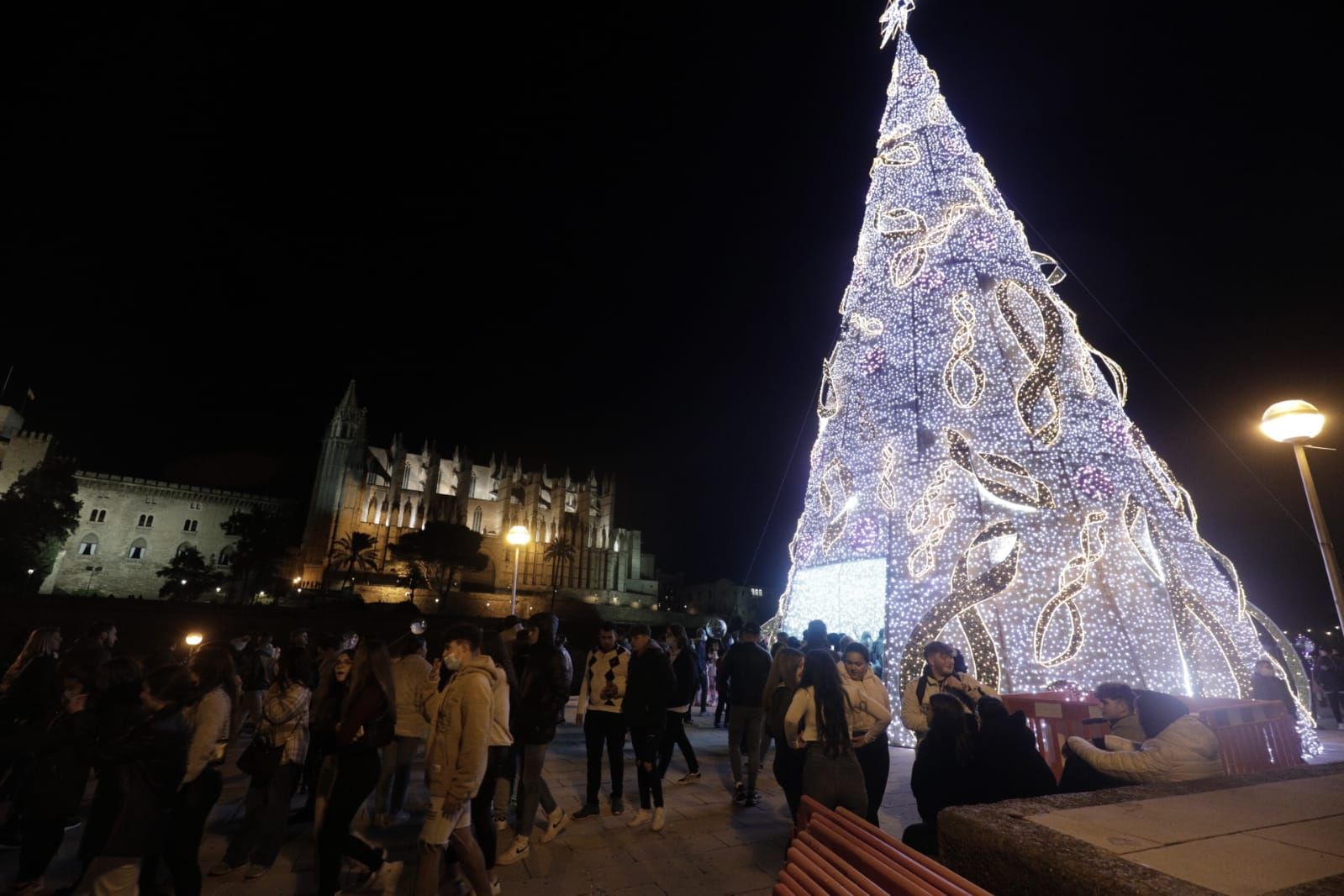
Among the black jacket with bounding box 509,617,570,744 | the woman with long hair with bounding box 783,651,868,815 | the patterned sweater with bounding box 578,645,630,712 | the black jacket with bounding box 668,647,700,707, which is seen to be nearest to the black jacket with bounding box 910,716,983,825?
the woman with long hair with bounding box 783,651,868,815

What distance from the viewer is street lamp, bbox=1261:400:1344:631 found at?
4906 millimetres

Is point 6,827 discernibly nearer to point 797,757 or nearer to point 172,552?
point 797,757

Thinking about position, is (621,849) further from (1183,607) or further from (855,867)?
(1183,607)

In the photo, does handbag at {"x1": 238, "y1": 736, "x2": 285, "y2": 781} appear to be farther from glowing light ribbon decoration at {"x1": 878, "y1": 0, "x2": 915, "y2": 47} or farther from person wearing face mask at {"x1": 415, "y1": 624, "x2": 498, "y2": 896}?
glowing light ribbon decoration at {"x1": 878, "y1": 0, "x2": 915, "y2": 47}

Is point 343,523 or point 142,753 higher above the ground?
point 343,523

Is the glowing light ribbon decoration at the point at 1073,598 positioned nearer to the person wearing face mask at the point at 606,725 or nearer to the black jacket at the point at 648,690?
the black jacket at the point at 648,690

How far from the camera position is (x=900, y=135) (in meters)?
9.77

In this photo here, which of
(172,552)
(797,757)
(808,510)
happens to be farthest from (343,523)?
(797,757)

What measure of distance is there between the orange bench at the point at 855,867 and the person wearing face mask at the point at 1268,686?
769 centimetres

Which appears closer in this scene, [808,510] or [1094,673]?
[1094,673]

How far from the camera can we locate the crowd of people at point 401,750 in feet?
10.0

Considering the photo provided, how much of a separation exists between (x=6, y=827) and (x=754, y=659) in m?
6.08

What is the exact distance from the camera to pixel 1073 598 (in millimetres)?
7219

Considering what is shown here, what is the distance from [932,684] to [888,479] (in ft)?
15.6
